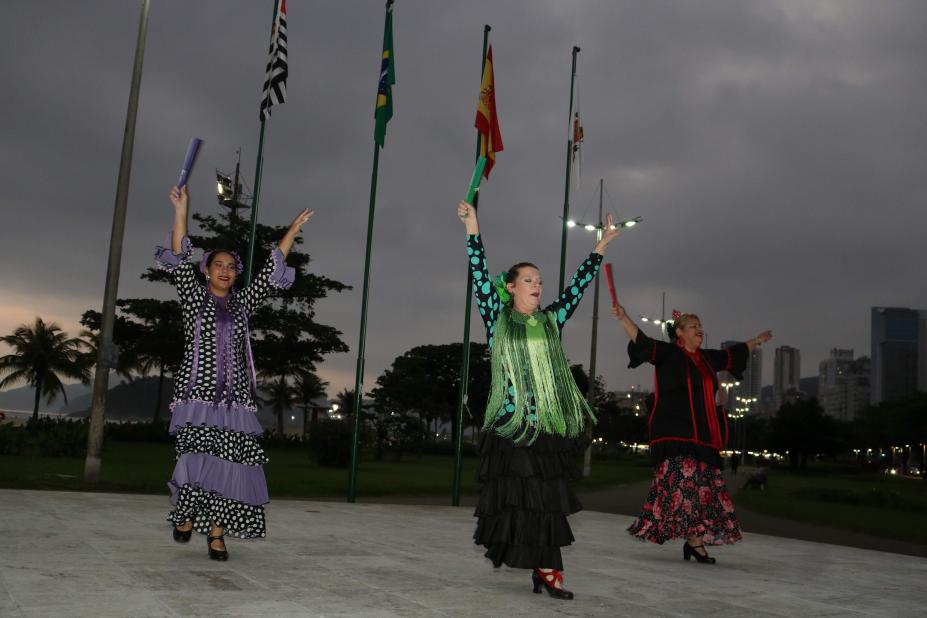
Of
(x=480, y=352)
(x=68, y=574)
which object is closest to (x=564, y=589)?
(x=68, y=574)

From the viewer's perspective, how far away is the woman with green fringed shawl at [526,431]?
5.26m

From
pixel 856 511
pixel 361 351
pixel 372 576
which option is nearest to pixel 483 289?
pixel 372 576

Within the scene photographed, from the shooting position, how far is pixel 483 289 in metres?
5.70

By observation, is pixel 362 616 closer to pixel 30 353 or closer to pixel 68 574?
pixel 68 574

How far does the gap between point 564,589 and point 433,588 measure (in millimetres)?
825

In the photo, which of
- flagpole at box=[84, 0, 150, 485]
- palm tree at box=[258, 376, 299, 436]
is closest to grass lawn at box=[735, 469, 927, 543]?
flagpole at box=[84, 0, 150, 485]

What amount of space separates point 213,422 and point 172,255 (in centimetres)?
127

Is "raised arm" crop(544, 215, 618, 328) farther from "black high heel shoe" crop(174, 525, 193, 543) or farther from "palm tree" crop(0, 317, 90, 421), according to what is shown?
"palm tree" crop(0, 317, 90, 421)

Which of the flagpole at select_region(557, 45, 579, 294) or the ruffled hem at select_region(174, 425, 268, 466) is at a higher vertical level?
the flagpole at select_region(557, 45, 579, 294)

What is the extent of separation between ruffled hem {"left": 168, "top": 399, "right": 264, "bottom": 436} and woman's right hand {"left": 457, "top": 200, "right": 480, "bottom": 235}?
2.04 meters

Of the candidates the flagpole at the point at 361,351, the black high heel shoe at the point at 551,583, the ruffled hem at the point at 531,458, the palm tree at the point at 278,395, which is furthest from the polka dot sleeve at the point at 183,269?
the palm tree at the point at 278,395

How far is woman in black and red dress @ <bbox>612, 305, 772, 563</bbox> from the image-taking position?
24.9 feet

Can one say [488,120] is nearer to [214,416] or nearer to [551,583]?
[214,416]

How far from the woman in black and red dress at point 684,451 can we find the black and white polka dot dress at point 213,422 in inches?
129
